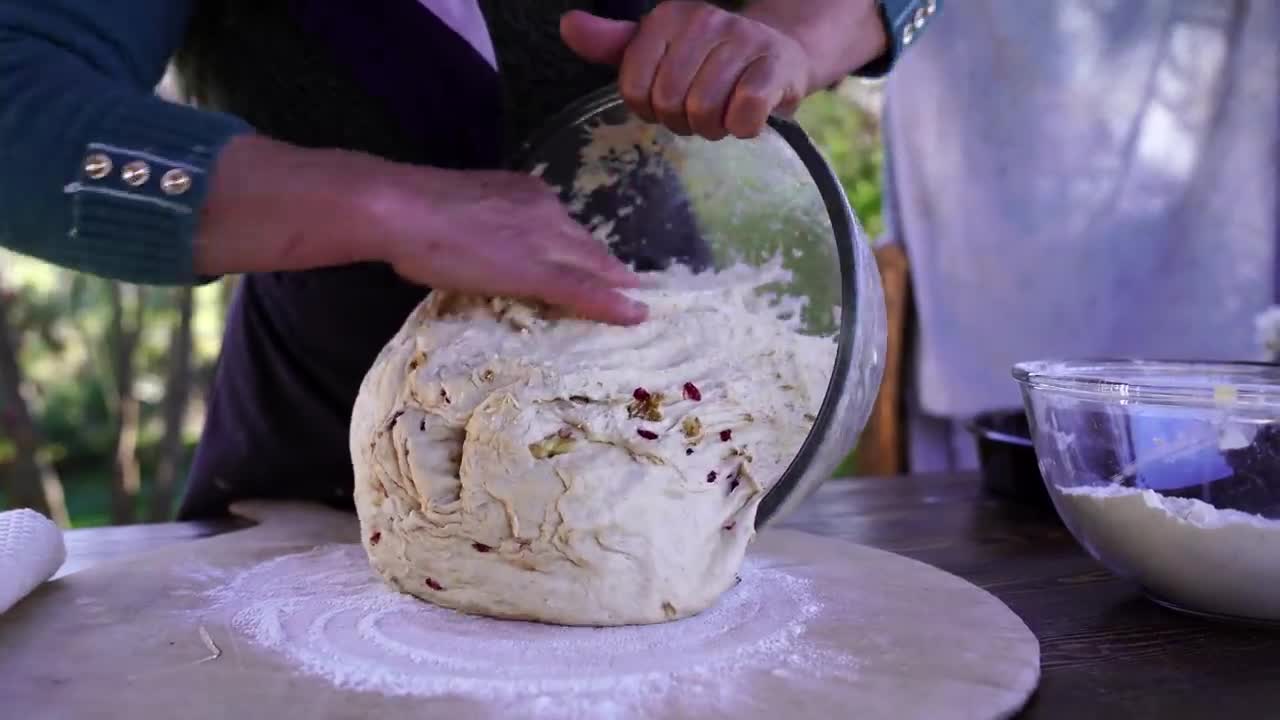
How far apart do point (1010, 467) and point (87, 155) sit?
0.87m

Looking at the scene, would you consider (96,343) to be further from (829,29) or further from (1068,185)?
(829,29)

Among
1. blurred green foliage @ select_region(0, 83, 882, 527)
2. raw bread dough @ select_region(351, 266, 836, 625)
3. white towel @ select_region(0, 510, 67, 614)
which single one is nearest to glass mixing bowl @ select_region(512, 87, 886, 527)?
raw bread dough @ select_region(351, 266, 836, 625)

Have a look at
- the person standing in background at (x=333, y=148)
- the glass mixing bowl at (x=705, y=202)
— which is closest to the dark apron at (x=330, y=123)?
the person standing in background at (x=333, y=148)

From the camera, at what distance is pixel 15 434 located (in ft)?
6.62

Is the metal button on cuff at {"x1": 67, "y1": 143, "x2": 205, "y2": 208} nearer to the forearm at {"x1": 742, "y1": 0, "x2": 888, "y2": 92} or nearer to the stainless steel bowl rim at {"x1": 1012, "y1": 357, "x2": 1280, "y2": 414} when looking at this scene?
the forearm at {"x1": 742, "y1": 0, "x2": 888, "y2": 92}

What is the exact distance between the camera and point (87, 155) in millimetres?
638

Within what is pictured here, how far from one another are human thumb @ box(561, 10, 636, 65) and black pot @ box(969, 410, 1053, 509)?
0.57 meters

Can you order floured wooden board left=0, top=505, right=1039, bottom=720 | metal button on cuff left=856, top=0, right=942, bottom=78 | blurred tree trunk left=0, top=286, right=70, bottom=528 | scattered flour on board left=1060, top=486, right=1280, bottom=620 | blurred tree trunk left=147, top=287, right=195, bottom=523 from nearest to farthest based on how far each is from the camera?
floured wooden board left=0, top=505, right=1039, bottom=720, scattered flour on board left=1060, top=486, right=1280, bottom=620, metal button on cuff left=856, top=0, right=942, bottom=78, blurred tree trunk left=0, top=286, right=70, bottom=528, blurred tree trunk left=147, top=287, right=195, bottom=523

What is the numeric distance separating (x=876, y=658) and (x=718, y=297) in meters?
0.28

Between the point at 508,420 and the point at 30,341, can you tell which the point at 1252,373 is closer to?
the point at 508,420

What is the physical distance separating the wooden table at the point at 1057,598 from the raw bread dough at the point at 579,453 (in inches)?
6.7

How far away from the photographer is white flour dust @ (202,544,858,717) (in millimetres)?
568

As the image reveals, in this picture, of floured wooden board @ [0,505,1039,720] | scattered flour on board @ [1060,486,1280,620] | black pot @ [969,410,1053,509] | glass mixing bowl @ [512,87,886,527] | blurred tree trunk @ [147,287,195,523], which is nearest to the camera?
floured wooden board @ [0,505,1039,720]

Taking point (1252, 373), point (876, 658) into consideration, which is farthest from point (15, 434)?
point (1252, 373)
